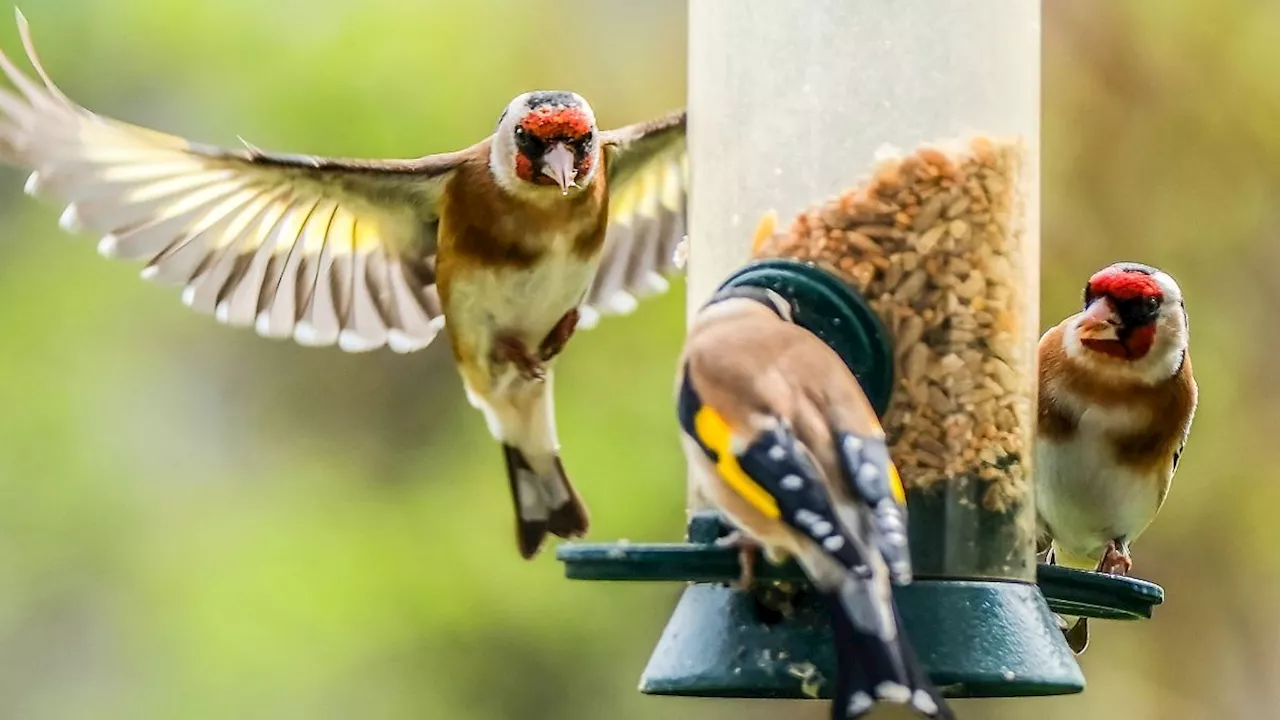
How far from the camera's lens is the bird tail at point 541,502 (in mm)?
5004

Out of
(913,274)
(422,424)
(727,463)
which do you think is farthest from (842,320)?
(422,424)

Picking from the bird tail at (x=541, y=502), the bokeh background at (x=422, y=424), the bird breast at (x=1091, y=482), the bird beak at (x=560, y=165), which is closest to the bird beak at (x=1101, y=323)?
the bird breast at (x=1091, y=482)

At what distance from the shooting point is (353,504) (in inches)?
281

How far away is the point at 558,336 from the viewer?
15.4 ft

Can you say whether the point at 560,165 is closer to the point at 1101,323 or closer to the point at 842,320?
the point at 842,320

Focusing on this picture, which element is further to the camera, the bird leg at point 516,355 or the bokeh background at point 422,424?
the bokeh background at point 422,424

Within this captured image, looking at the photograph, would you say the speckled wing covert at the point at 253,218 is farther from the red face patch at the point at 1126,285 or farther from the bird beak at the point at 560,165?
the red face patch at the point at 1126,285

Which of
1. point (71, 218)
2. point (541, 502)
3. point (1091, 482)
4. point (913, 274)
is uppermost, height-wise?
point (71, 218)

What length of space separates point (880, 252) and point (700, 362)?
0.49m

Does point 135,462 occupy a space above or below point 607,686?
above

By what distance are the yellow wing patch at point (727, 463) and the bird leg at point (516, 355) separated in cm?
142

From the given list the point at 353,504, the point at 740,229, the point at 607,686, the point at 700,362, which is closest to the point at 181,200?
the point at 740,229

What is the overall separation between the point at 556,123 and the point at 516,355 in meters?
0.66

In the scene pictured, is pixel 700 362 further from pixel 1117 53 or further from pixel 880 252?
pixel 1117 53
